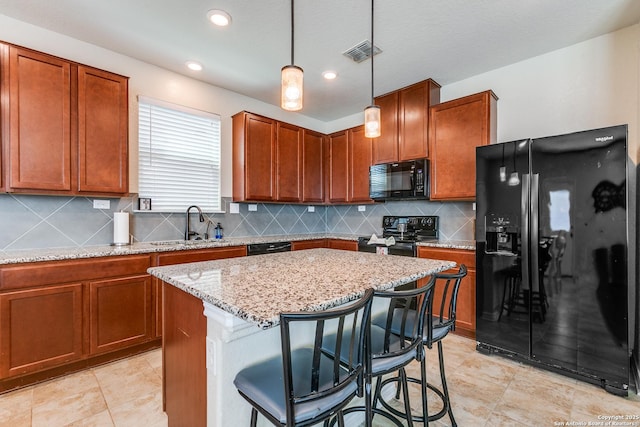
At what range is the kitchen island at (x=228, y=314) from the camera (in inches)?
39.8

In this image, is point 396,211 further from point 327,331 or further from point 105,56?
point 105,56

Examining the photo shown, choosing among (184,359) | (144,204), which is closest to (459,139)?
(184,359)

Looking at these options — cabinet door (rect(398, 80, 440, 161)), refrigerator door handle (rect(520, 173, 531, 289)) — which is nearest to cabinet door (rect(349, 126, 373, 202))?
cabinet door (rect(398, 80, 440, 161))

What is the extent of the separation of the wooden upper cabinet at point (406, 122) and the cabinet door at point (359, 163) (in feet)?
0.59

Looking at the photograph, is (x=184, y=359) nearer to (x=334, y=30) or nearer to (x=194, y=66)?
(x=334, y=30)

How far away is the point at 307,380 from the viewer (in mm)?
1031

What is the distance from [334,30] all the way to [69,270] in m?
2.78

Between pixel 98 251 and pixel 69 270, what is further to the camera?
pixel 98 251

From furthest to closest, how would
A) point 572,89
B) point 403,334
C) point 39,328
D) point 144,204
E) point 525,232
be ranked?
point 144,204 < point 572,89 < point 525,232 < point 39,328 < point 403,334

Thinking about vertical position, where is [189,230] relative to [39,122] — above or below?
below

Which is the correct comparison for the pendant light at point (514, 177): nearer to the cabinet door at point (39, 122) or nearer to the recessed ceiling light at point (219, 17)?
the recessed ceiling light at point (219, 17)

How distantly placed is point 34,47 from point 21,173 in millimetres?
1125

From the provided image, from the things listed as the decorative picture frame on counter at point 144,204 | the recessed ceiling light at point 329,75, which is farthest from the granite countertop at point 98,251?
the recessed ceiling light at point 329,75

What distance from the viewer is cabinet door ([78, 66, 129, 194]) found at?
244 centimetres
